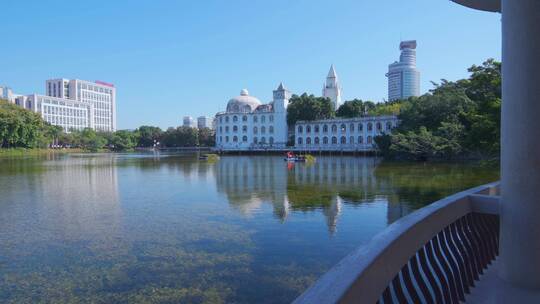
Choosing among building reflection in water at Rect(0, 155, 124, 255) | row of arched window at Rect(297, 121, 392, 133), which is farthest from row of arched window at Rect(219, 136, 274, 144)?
building reflection in water at Rect(0, 155, 124, 255)

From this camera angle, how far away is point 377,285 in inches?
67.7

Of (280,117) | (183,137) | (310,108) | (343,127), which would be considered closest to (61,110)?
(183,137)

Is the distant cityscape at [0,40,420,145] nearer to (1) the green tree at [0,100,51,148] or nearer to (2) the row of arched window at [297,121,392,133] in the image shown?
(2) the row of arched window at [297,121,392,133]

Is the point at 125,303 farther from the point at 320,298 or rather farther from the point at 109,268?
the point at 320,298

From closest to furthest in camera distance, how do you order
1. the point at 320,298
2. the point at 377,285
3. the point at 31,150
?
the point at 320,298 → the point at 377,285 → the point at 31,150

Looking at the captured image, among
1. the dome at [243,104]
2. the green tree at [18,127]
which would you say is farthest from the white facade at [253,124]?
the green tree at [18,127]

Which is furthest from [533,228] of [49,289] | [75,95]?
[75,95]

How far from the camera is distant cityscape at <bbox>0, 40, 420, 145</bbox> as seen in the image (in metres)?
68.1

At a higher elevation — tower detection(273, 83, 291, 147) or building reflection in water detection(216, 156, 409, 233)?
tower detection(273, 83, 291, 147)

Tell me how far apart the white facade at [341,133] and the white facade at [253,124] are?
18.7 ft

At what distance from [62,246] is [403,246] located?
8.78m

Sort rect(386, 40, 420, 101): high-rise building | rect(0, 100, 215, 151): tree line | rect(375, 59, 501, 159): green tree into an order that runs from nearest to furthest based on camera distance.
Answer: rect(375, 59, 501, 159): green tree → rect(0, 100, 215, 151): tree line → rect(386, 40, 420, 101): high-rise building

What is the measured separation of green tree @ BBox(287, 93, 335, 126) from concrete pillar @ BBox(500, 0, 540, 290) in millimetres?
69612

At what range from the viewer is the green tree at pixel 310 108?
72062 millimetres
